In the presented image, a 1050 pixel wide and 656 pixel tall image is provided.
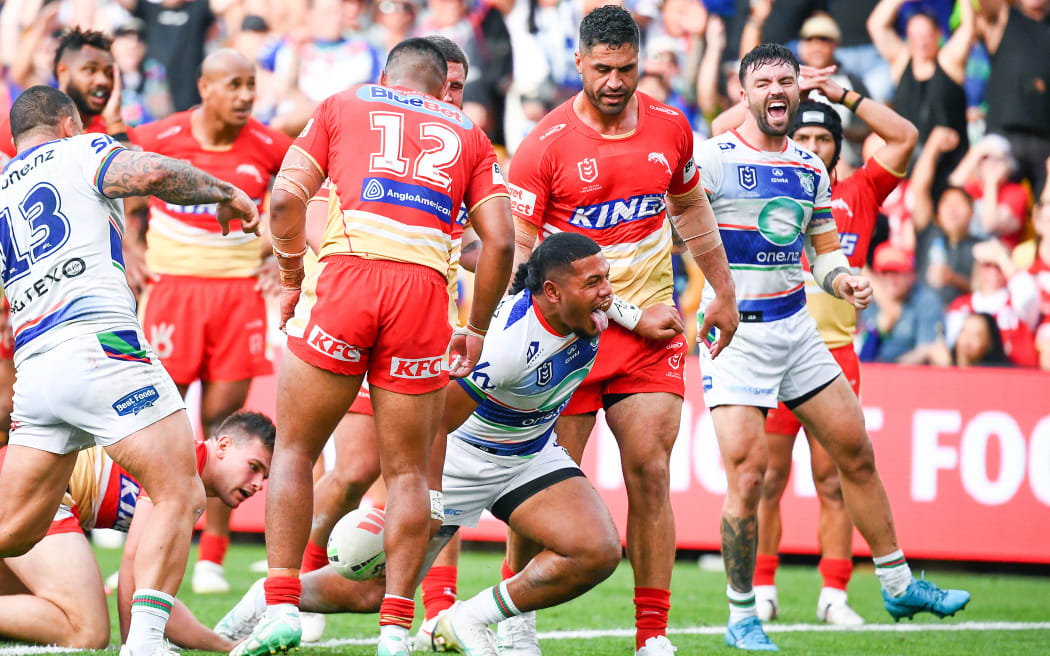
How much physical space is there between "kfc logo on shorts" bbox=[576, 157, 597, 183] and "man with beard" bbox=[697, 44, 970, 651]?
1.16 metres

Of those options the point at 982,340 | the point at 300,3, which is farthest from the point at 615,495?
the point at 300,3

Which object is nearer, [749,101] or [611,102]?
[611,102]

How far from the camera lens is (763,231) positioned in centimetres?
695

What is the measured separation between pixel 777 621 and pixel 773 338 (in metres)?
1.89

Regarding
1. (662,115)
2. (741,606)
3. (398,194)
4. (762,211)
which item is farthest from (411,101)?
(741,606)

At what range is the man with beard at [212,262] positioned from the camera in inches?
338

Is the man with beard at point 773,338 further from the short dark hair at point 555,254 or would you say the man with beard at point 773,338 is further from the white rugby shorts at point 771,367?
the short dark hair at point 555,254

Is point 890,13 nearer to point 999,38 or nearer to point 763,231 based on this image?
point 999,38

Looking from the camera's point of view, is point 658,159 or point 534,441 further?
point 658,159

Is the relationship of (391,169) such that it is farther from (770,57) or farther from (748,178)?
(770,57)

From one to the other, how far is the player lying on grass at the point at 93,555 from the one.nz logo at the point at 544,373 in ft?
4.87

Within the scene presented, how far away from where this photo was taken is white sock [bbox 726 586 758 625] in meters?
6.60

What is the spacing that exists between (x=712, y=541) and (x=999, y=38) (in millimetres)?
5388

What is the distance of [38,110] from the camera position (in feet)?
17.4
